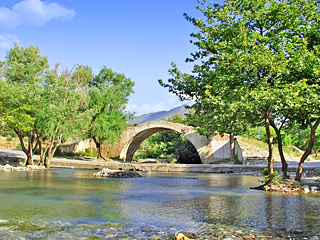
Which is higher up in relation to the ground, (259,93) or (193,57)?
(193,57)

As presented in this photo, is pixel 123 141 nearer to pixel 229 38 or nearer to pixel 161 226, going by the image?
pixel 229 38

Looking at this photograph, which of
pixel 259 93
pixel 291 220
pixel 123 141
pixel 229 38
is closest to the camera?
pixel 291 220

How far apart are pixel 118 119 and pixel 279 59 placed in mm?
27544

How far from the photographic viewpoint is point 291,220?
8.71 m

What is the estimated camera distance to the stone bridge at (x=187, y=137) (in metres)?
36.1

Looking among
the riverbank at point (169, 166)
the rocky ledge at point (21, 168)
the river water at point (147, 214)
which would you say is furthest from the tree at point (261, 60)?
the rocky ledge at point (21, 168)

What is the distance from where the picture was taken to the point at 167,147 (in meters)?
48.8

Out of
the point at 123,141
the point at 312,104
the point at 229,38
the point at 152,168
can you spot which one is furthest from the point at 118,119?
the point at 312,104

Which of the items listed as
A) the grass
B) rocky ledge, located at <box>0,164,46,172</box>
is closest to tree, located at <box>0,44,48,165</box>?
rocky ledge, located at <box>0,164,46,172</box>

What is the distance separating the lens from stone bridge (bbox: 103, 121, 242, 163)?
36094mm

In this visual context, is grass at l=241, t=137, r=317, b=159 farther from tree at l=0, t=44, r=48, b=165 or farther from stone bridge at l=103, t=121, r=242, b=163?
tree at l=0, t=44, r=48, b=165

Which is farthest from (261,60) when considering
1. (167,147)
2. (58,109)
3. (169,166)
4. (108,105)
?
(167,147)

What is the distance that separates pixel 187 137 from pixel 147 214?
28.7 metres

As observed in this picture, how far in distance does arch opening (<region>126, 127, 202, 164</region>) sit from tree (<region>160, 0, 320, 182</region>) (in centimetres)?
2570
